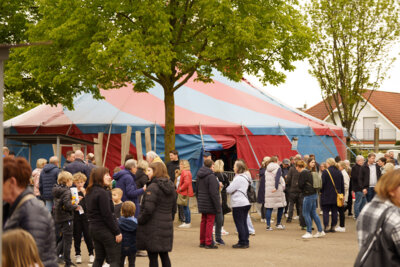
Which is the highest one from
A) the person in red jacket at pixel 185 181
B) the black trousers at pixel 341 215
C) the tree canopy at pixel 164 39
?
the tree canopy at pixel 164 39

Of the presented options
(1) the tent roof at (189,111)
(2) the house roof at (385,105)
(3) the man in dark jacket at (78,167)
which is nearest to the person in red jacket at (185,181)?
(3) the man in dark jacket at (78,167)

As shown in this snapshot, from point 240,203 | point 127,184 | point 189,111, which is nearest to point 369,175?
point 240,203

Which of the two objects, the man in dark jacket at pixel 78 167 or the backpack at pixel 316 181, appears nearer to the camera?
the man in dark jacket at pixel 78 167

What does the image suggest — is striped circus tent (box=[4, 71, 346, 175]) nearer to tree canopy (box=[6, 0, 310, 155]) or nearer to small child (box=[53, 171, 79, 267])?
tree canopy (box=[6, 0, 310, 155])

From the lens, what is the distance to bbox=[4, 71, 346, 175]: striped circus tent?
21562 millimetres

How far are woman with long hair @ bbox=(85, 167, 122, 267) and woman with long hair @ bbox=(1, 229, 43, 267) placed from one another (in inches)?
140

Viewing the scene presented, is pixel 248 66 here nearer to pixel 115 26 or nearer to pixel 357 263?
pixel 115 26

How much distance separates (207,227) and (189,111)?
11995 millimetres

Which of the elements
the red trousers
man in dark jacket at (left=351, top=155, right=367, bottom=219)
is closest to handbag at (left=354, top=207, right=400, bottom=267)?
the red trousers

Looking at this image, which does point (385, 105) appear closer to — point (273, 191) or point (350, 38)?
point (350, 38)

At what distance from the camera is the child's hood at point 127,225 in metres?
7.99

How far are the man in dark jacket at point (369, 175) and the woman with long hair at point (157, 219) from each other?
25.3ft

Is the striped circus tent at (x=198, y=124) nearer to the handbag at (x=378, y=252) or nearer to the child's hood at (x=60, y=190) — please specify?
the child's hood at (x=60, y=190)

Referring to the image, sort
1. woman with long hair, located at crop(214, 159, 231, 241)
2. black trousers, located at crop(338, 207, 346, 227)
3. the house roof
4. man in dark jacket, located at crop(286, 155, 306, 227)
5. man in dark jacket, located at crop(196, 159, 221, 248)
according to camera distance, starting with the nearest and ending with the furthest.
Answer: man in dark jacket, located at crop(196, 159, 221, 248), woman with long hair, located at crop(214, 159, 231, 241), black trousers, located at crop(338, 207, 346, 227), man in dark jacket, located at crop(286, 155, 306, 227), the house roof
